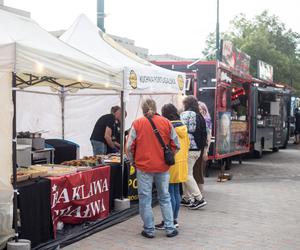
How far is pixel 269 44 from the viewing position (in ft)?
122

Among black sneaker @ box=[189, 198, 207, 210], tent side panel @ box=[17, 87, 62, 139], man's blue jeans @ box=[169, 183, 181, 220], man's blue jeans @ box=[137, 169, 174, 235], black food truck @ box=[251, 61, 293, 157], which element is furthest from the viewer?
black food truck @ box=[251, 61, 293, 157]

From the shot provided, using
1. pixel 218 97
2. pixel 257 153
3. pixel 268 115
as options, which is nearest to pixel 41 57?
pixel 218 97

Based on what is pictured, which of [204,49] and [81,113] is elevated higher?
[204,49]

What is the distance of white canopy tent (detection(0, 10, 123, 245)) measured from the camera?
5.20m

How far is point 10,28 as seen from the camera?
19.4 ft

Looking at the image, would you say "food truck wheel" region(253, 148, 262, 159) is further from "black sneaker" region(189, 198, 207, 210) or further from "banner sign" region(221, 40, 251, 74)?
"black sneaker" region(189, 198, 207, 210)

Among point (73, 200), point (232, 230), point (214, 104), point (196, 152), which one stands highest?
point (214, 104)

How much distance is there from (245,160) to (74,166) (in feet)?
35.5

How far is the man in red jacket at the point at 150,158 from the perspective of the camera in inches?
242

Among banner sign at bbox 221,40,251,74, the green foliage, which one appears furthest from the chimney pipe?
the green foliage

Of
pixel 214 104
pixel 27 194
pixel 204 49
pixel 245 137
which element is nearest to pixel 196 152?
pixel 27 194

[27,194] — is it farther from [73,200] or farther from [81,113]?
[81,113]

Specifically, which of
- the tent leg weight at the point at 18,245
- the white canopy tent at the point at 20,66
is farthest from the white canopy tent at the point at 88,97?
the tent leg weight at the point at 18,245

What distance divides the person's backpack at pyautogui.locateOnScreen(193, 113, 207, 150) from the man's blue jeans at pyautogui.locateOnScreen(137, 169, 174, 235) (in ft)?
6.10
